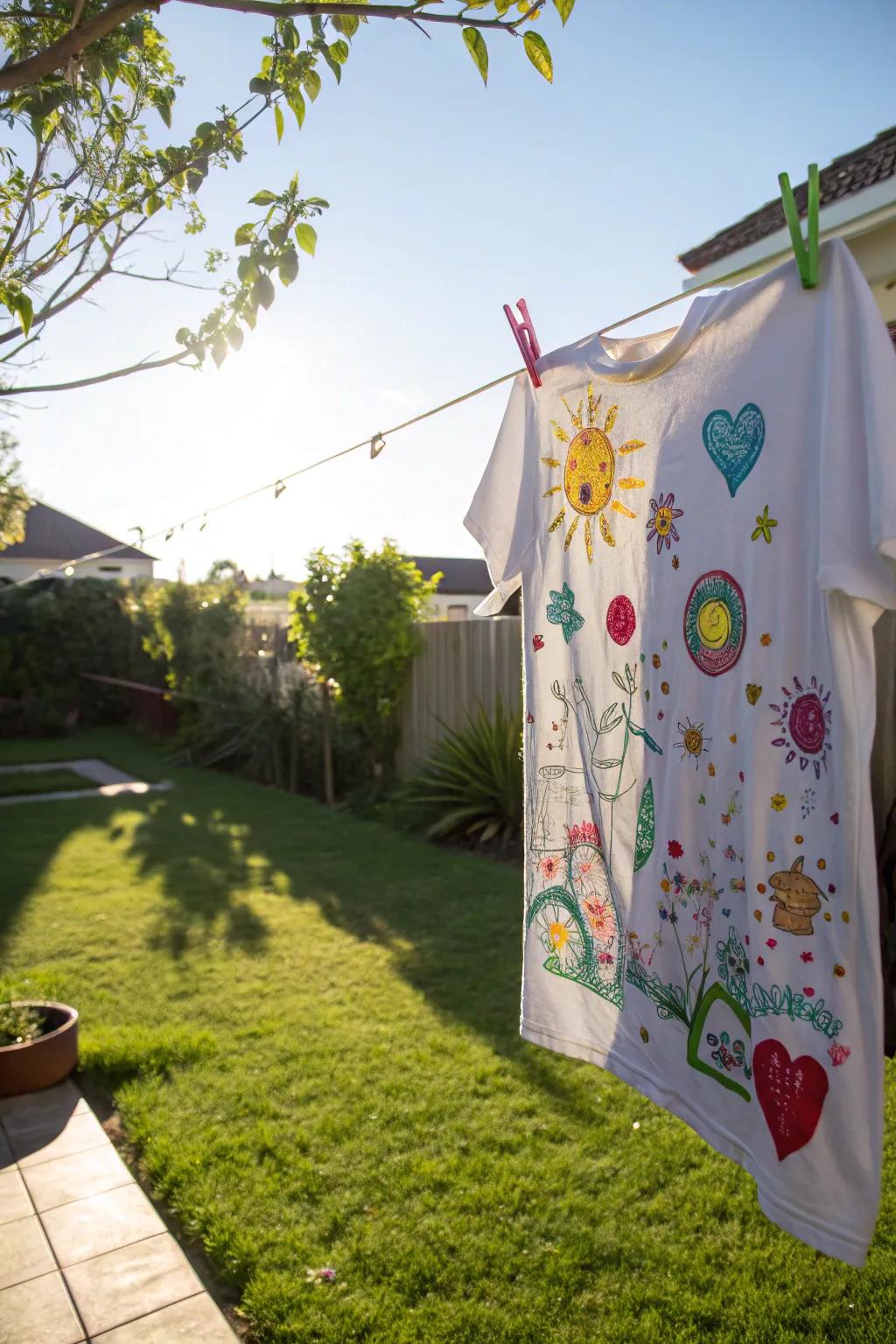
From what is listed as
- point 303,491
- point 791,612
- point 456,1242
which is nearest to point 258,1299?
point 456,1242

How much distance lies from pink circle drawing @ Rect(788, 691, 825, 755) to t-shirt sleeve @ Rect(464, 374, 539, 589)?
2.80ft

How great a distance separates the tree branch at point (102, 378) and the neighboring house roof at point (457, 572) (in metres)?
28.3

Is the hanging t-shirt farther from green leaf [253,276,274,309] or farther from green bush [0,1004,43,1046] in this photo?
green bush [0,1004,43,1046]

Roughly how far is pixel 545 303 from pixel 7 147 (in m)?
1.64

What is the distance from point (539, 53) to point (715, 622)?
120 centimetres

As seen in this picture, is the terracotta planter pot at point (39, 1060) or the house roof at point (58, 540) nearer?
the terracotta planter pot at point (39, 1060)

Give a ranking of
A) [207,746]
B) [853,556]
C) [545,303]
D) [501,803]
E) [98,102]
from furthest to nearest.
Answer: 1. [207,746]
2. [501,803]
3. [98,102]
4. [545,303]
5. [853,556]

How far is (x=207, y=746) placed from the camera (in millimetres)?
12500

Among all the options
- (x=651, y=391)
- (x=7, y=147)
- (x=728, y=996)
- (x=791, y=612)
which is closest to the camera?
(x=791, y=612)

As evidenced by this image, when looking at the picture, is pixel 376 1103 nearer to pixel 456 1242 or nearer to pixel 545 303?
pixel 456 1242

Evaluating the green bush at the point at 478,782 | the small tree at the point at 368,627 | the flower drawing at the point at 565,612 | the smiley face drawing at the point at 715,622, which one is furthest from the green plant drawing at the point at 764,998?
the small tree at the point at 368,627

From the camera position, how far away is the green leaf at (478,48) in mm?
1868

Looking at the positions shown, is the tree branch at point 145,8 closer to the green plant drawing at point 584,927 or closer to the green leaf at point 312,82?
the green leaf at point 312,82

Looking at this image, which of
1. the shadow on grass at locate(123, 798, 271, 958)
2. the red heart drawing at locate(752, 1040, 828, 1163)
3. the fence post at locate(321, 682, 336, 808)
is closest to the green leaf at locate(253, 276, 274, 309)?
the red heart drawing at locate(752, 1040, 828, 1163)
